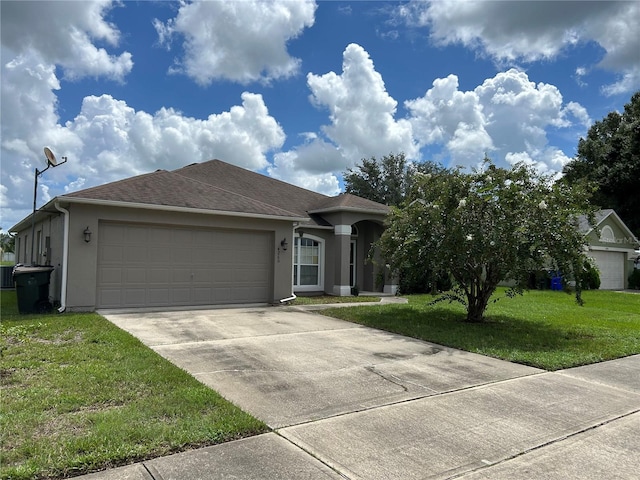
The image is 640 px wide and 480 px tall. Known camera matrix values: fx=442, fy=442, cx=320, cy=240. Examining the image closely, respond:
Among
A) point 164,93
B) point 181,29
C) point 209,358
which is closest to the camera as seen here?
point 209,358

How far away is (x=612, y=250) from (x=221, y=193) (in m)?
21.9

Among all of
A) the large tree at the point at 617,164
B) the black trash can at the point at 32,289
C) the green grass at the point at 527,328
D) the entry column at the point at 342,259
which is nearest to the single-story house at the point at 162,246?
the black trash can at the point at 32,289

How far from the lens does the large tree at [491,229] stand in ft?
29.0

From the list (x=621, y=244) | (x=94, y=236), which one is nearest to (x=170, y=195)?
(x=94, y=236)

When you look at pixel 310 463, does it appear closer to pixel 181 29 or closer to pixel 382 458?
pixel 382 458

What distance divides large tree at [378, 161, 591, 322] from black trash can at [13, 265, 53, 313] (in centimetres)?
818

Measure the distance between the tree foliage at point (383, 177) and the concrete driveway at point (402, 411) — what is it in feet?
103

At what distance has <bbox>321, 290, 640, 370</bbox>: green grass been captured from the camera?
7223mm

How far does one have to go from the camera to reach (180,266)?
1167 centimetres

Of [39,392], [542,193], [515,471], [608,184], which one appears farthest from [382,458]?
[608,184]

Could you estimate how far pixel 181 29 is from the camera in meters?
12.1

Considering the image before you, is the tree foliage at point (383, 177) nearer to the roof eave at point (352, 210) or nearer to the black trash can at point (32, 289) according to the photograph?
the roof eave at point (352, 210)

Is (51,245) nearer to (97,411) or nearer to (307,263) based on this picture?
(307,263)

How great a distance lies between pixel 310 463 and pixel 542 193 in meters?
8.12
